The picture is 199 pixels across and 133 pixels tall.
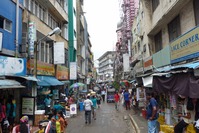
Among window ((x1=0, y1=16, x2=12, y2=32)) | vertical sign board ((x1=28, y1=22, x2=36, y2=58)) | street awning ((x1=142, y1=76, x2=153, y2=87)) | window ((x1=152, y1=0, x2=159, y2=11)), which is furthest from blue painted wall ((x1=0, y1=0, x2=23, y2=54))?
window ((x1=152, y1=0, x2=159, y2=11))

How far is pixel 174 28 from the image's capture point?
1491 cm

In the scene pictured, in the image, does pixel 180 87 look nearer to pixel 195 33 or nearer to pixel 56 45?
pixel 195 33

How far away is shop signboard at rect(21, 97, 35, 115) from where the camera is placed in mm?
13805

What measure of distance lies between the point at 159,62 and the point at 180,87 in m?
7.42

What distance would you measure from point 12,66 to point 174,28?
1027 cm

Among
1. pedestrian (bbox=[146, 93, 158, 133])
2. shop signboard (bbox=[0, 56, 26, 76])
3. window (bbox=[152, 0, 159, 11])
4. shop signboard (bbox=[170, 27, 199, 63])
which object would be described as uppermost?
window (bbox=[152, 0, 159, 11])

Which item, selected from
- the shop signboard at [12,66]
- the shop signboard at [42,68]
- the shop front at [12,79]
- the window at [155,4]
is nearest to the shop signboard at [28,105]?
the shop front at [12,79]

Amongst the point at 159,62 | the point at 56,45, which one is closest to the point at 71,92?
the point at 56,45

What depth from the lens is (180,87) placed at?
27.1ft

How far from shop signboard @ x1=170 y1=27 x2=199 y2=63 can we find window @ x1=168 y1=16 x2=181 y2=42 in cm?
210

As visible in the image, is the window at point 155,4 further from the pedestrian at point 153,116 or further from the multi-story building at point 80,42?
the multi-story building at point 80,42

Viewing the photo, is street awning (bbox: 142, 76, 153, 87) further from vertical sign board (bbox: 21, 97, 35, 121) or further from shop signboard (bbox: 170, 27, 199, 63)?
vertical sign board (bbox: 21, 97, 35, 121)

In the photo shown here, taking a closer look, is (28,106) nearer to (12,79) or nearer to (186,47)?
(12,79)

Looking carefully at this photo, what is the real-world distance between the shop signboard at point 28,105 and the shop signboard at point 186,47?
8.60 metres
